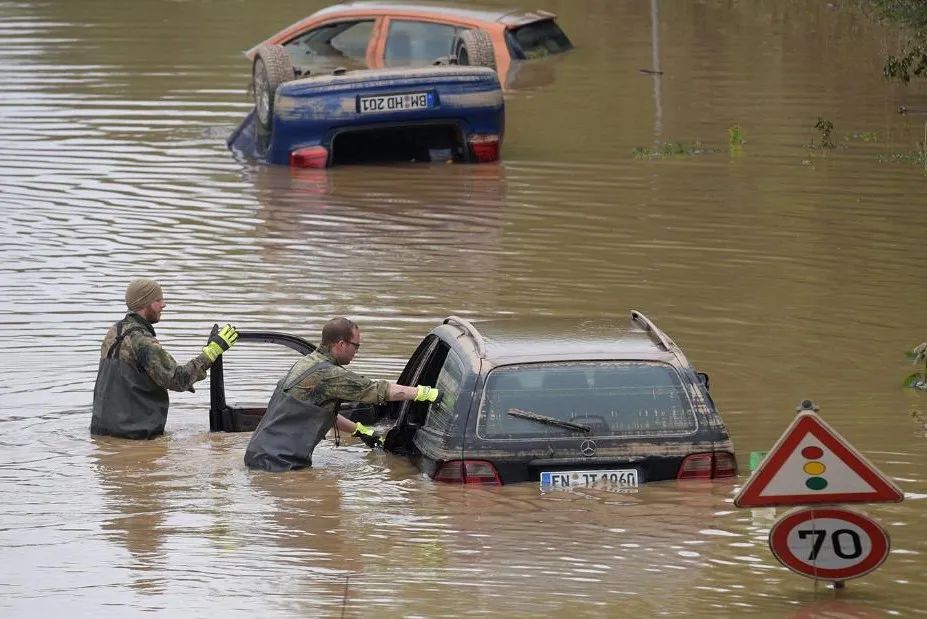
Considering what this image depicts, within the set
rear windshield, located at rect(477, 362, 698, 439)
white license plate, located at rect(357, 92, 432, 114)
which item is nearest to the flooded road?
rear windshield, located at rect(477, 362, 698, 439)

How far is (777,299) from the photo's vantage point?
47.8 ft

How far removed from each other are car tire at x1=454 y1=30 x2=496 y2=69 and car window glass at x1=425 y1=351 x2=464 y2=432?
11.5m

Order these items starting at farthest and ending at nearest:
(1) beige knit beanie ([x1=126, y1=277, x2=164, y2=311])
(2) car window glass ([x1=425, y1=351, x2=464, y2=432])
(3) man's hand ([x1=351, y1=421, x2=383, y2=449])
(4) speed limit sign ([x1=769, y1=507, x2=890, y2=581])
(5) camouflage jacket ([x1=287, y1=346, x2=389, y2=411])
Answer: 1. (1) beige knit beanie ([x1=126, y1=277, x2=164, y2=311])
2. (3) man's hand ([x1=351, y1=421, x2=383, y2=449])
3. (5) camouflage jacket ([x1=287, y1=346, x2=389, y2=411])
4. (2) car window glass ([x1=425, y1=351, x2=464, y2=432])
5. (4) speed limit sign ([x1=769, y1=507, x2=890, y2=581])

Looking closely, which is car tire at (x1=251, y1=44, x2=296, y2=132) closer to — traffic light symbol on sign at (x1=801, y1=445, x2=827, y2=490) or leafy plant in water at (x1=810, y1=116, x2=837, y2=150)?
leafy plant in water at (x1=810, y1=116, x2=837, y2=150)

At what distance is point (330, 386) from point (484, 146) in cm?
1063

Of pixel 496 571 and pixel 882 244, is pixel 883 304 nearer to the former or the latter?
pixel 882 244

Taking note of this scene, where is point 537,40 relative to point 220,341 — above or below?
above

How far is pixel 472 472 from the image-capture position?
9234mm

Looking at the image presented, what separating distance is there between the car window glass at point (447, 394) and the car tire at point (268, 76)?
10.9m

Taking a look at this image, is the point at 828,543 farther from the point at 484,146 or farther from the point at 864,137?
the point at 864,137

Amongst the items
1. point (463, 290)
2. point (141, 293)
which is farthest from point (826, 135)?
point (141, 293)

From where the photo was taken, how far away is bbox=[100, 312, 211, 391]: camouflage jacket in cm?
1102

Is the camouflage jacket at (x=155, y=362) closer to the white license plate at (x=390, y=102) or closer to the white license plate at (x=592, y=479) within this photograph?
the white license plate at (x=592, y=479)

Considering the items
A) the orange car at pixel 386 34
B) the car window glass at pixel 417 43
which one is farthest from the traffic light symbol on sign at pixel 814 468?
the car window glass at pixel 417 43
